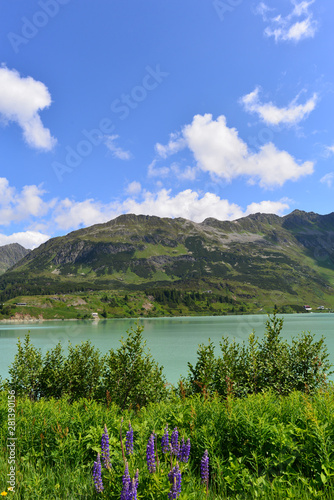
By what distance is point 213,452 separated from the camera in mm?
8742

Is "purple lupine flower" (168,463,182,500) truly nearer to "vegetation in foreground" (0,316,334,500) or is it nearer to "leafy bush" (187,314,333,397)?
"vegetation in foreground" (0,316,334,500)

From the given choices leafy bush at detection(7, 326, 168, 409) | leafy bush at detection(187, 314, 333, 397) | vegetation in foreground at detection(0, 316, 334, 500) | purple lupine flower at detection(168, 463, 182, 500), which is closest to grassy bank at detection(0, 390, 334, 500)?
vegetation in foreground at detection(0, 316, 334, 500)

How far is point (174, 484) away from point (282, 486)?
3725 mm

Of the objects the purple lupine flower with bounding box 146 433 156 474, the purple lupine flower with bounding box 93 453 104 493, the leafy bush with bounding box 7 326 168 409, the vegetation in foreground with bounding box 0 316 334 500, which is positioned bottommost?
the leafy bush with bounding box 7 326 168 409

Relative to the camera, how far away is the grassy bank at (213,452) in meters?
6.91

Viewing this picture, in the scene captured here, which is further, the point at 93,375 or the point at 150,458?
the point at 93,375

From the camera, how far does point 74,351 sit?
28188 millimetres

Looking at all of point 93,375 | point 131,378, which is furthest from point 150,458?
point 93,375

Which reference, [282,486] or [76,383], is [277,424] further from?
[76,383]

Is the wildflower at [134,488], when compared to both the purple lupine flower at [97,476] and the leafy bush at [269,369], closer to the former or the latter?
the purple lupine flower at [97,476]

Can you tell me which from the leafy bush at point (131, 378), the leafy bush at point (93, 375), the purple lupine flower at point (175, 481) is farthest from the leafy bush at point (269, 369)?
the purple lupine flower at point (175, 481)

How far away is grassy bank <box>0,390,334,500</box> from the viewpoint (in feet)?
22.7

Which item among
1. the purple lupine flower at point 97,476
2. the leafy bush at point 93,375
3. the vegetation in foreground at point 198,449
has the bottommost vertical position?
the leafy bush at point 93,375

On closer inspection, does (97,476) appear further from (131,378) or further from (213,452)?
(131,378)
